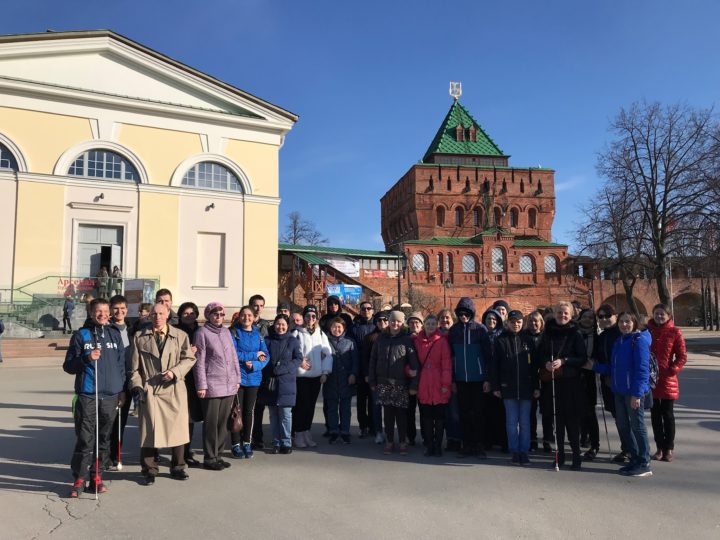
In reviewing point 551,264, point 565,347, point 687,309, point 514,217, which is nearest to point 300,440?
point 565,347

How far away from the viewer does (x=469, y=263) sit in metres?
50.6

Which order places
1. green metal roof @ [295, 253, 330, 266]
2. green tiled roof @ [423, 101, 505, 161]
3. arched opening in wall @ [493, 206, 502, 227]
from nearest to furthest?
green metal roof @ [295, 253, 330, 266] < arched opening in wall @ [493, 206, 502, 227] < green tiled roof @ [423, 101, 505, 161]

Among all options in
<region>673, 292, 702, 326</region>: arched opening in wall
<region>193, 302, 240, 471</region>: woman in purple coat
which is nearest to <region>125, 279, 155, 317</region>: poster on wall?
<region>193, 302, 240, 471</region>: woman in purple coat

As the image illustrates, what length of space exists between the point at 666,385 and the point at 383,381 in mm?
3422

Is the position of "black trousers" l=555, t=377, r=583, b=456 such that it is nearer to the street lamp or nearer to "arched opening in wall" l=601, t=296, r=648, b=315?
the street lamp

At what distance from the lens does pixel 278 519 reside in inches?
177

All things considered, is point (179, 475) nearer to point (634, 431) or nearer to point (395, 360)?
point (395, 360)

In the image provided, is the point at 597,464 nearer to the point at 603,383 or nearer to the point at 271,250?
the point at 603,383

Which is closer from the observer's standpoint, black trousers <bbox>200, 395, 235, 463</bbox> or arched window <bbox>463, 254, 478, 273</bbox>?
black trousers <bbox>200, 395, 235, 463</bbox>

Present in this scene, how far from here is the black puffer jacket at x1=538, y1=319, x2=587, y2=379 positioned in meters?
6.14

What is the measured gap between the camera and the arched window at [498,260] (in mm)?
50750

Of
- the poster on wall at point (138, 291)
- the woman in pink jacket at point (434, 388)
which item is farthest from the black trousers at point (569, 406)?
the poster on wall at point (138, 291)

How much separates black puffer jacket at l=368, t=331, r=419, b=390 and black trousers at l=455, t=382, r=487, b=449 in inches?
24.2

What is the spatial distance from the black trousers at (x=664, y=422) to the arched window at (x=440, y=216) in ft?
168
